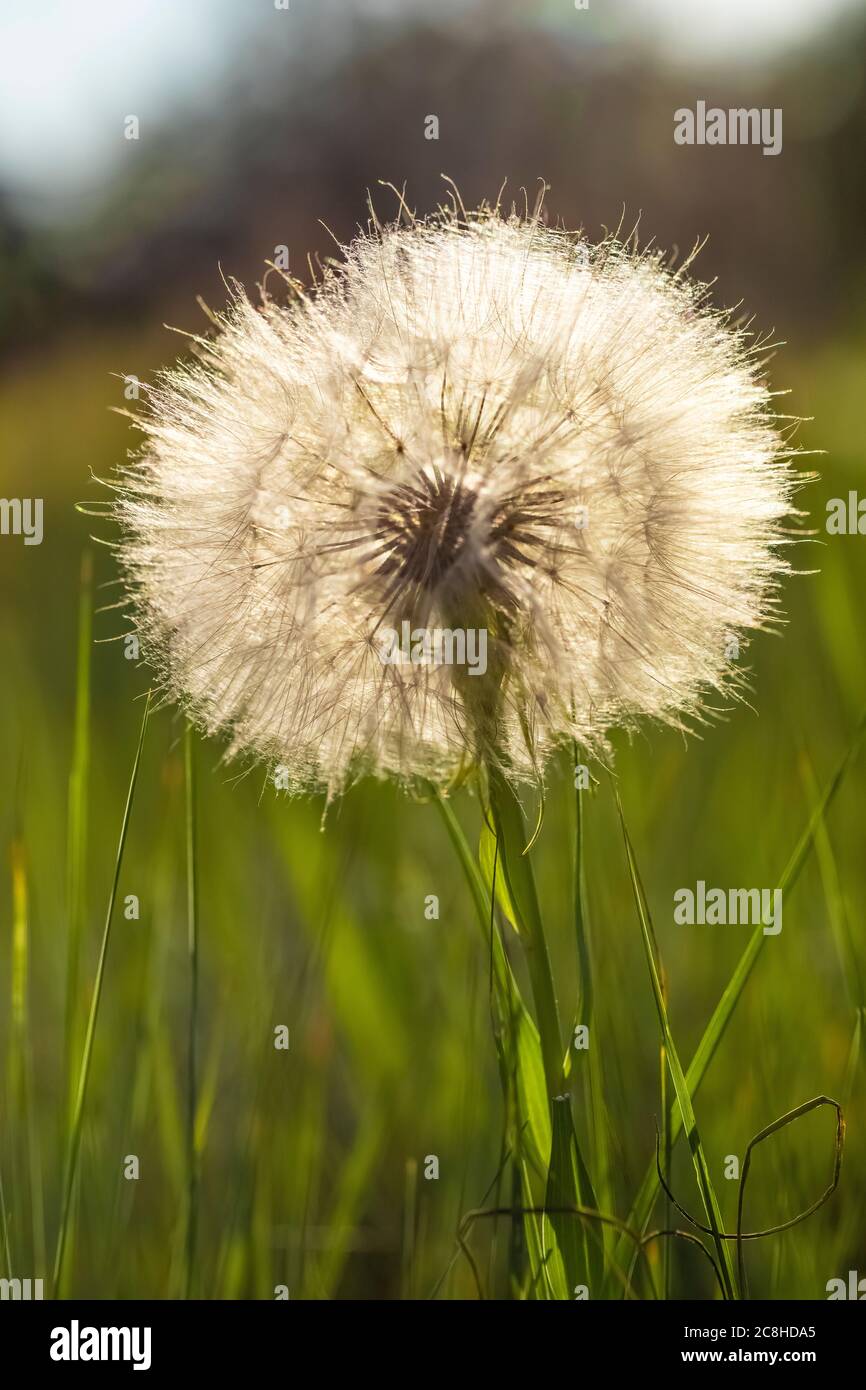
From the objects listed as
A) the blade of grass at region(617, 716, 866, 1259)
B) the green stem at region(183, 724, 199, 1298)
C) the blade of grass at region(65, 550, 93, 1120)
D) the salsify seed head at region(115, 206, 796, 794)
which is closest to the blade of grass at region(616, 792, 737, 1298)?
the blade of grass at region(617, 716, 866, 1259)

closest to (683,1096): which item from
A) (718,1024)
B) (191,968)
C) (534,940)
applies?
(718,1024)

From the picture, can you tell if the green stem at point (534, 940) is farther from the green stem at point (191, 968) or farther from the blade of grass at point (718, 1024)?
the green stem at point (191, 968)

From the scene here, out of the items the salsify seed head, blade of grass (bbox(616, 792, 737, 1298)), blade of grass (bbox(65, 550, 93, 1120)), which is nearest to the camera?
blade of grass (bbox(616, 792, 737, 1298))

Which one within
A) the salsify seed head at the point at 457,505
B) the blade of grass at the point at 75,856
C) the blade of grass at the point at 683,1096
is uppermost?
the salsify seed head at the point at 457,505

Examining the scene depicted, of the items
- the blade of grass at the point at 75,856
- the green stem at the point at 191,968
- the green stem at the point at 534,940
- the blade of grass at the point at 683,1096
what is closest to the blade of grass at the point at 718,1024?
the blade of grass at the point at 683,1096

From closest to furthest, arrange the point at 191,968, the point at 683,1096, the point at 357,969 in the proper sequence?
the point at 683,1096 → the point at 191,968 → the point at 357,969

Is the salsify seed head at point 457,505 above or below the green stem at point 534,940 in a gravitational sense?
above

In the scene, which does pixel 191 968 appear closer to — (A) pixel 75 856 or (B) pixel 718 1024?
(A) pixel 75 856

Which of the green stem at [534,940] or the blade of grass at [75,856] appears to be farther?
the blade of grass at [75,856]

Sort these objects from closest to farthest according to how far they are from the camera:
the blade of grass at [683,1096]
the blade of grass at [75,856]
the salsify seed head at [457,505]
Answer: the blade of grass at [683,1096] → the salsify seed head at [457,505] → the blade of grass at [75,856]

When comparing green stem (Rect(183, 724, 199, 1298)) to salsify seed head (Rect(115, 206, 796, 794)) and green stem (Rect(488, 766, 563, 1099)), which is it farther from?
green stem (Rect(488, 766, 563, 1099))
